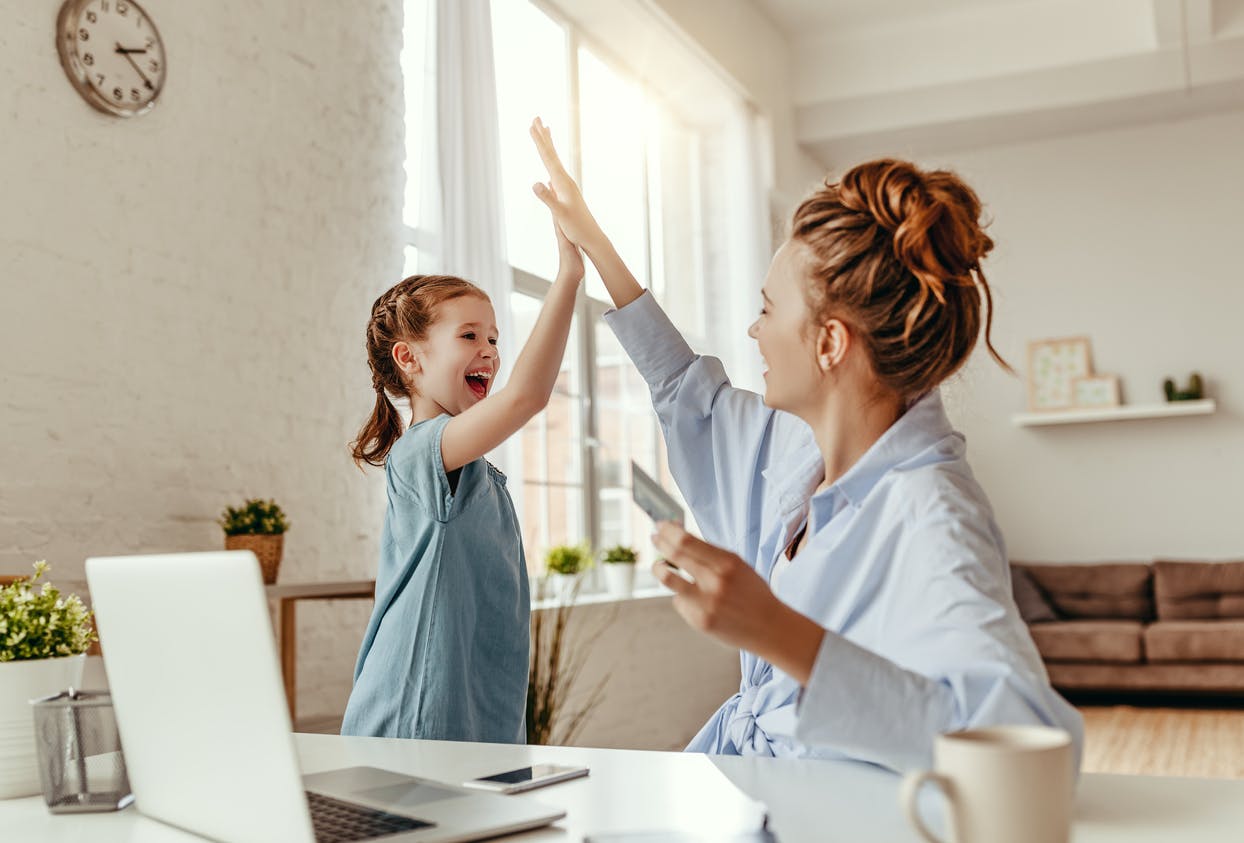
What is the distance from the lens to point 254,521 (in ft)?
9.17

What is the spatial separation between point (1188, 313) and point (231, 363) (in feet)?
20.6

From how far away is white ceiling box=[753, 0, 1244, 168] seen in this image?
6602 mm

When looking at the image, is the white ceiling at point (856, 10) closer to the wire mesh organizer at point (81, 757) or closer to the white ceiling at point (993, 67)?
the white ceiling at point (993, 67)

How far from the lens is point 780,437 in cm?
170

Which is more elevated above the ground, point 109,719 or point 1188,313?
point 1188,313

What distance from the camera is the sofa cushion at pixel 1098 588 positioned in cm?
707

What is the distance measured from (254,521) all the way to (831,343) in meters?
1.84

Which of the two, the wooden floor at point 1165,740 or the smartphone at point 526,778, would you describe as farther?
the wooden floor at point 1165,740

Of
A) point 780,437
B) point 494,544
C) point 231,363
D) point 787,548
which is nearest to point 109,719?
point 494,544

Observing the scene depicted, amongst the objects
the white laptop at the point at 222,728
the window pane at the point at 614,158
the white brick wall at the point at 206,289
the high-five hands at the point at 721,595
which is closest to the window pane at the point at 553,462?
the window pane at the point at 614,158

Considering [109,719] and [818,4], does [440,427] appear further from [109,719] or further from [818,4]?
[818,4]

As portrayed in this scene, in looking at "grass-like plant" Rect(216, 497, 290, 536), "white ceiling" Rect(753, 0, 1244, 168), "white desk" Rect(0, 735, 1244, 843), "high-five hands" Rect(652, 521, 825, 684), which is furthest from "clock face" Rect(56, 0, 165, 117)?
"white ceiling" Rect(753, 0, 1244, 168)

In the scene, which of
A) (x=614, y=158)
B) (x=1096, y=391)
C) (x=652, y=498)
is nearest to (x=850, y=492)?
(x=652, y=498)

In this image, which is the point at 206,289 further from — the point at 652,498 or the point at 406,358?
the point at 652,498
